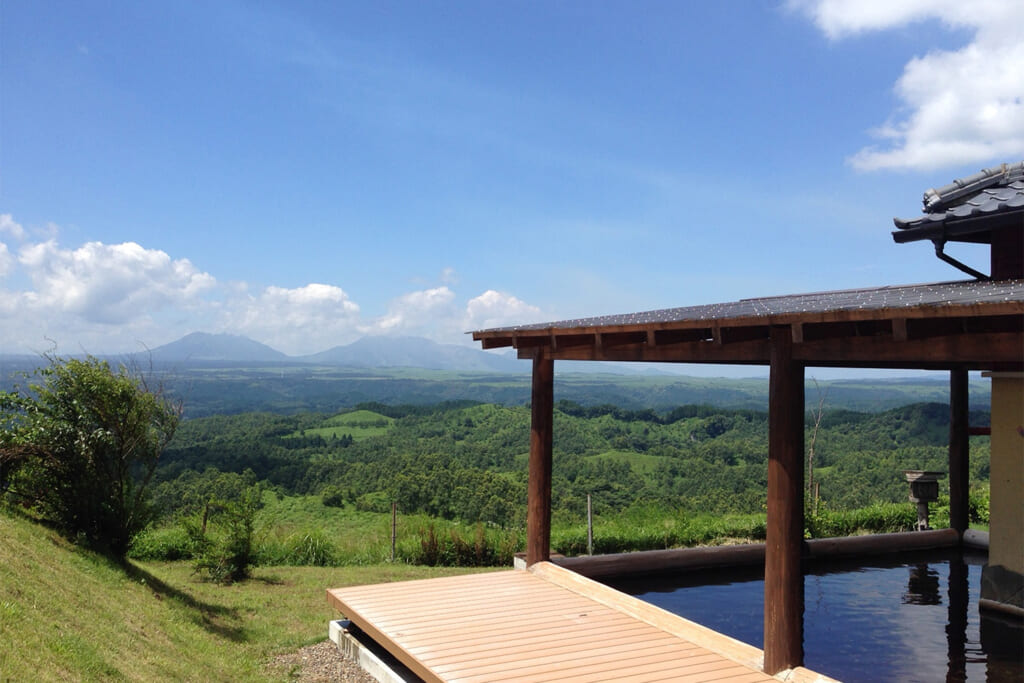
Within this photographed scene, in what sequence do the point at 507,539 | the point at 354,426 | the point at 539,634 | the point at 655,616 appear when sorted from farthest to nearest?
1. the point at 354,426
2. the point at 507,539
3. the point at 655,616
4. the point at 539,634

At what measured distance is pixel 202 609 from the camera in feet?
27.0

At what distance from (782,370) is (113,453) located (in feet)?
23.6

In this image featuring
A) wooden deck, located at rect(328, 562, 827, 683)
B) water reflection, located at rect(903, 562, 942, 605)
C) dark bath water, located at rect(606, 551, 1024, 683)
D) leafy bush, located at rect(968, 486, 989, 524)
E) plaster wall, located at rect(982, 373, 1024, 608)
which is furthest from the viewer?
leafy bush, located at rect(968, 486, 989, 524)

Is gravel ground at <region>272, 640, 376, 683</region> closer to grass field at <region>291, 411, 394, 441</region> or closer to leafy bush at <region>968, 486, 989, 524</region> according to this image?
leafy bush at <region>968, 486, 989, 524</region>

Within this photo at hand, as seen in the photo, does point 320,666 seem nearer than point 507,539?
Yes

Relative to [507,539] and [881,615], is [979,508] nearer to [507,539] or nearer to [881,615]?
[881,615]

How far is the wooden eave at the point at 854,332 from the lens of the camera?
373 centimetres

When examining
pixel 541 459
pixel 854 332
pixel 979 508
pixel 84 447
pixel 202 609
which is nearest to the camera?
pixel 854 332

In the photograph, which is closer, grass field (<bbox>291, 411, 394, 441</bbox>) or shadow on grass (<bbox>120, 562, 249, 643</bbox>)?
shadow on grass (<bbox>120, 562, 249, 643</bbox>)

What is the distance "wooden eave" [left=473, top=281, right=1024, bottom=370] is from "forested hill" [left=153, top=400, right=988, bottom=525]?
42.5ft

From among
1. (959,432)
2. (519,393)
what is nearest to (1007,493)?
(959,432)

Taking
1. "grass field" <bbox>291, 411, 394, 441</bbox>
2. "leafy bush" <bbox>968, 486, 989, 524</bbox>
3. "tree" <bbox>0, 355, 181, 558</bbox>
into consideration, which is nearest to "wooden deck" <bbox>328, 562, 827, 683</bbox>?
A: "tree" <bbox>0, 355, 181, 558</bbox>

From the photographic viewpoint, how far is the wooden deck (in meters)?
4.91

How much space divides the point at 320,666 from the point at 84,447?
12.2ft
